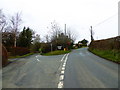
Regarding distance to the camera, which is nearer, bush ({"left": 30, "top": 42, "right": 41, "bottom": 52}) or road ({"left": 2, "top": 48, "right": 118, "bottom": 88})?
road ({"left": 2, "top": 48, "right": 118, "bottom": 88})

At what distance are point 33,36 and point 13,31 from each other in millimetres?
28244

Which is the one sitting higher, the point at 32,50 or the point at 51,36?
the point at 51,36

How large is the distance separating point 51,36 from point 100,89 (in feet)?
158

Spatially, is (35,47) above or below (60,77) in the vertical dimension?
above

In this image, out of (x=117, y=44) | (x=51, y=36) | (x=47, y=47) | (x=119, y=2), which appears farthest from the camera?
(x=51, y=36)

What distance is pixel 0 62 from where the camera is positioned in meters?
13.8

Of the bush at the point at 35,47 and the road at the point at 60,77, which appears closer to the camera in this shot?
the road at the point at 60,77

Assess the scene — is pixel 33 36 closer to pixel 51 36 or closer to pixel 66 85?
pixel 51 36

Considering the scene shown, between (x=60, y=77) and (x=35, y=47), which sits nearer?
(x=60, y=77)

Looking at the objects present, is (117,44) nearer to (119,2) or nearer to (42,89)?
(119,2)

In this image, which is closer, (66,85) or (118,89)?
(118,89)

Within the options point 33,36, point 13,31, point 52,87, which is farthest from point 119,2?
point 33,36

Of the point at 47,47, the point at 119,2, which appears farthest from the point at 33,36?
the point at 119,2

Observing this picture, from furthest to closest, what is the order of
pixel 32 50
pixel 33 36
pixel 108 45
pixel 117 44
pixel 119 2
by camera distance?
1. pixel 33 36
2. pixel 32 50
3. pixel 108 45
4. pixel 117 44
5. pixel 119 2
